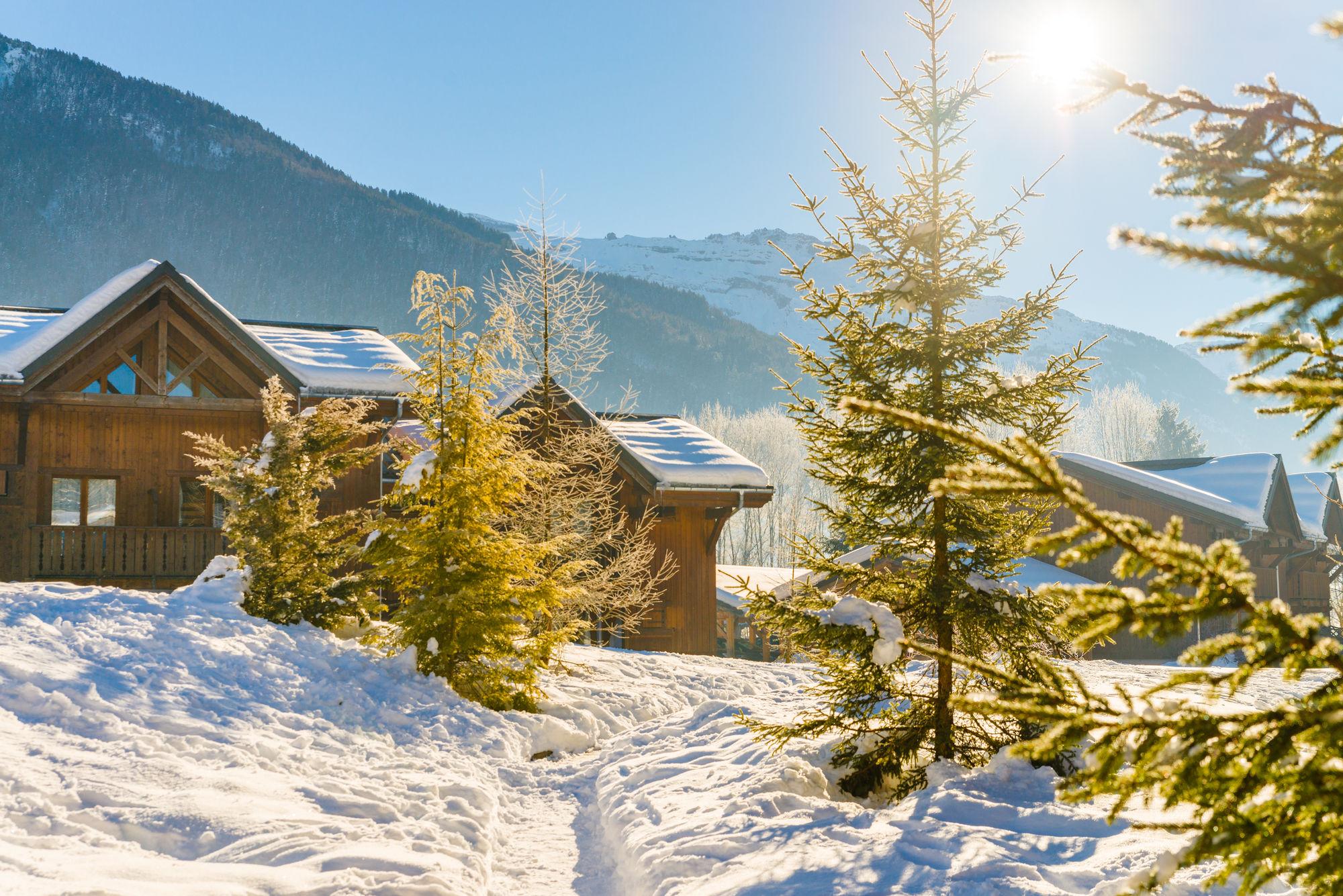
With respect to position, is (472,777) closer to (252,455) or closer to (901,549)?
(901,549)

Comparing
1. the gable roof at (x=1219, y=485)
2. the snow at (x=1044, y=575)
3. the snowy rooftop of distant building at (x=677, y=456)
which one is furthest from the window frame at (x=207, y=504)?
the gable roof at (x=1219, y=485)

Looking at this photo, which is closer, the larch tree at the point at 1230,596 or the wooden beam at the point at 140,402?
the larch tree at the point at 1230,596

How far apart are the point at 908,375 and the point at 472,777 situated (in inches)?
224

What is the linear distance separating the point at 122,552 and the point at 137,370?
3792 millimetres

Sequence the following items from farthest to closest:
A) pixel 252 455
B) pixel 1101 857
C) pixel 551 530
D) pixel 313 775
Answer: pixel 551 530
pixel 252 455
pixel 313 775
pixel 1101 857

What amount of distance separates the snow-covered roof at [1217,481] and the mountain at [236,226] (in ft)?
326

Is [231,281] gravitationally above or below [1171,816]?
above

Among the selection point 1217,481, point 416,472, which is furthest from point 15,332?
point 1217,481

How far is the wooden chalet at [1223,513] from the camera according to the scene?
27.2m

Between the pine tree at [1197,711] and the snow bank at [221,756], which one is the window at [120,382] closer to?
the snow bank at [221,756]

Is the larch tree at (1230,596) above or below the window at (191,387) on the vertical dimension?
below

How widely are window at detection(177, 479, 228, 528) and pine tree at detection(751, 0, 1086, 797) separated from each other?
54.6 ft

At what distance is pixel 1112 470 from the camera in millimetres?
28438

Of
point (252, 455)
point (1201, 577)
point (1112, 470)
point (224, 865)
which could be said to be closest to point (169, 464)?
point (252, 455)
